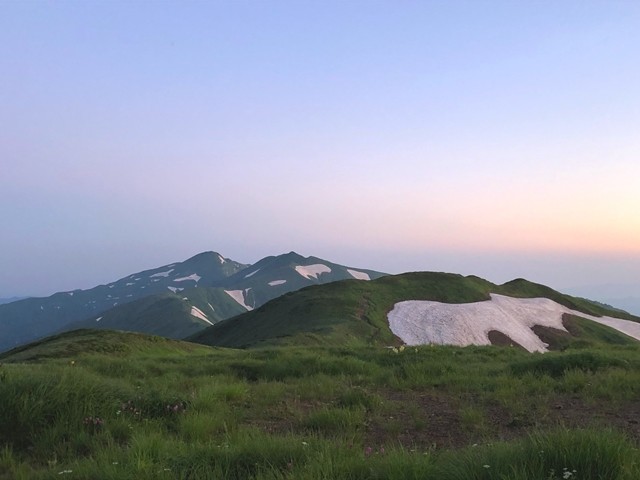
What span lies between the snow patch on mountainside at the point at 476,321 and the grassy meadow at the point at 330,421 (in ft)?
107

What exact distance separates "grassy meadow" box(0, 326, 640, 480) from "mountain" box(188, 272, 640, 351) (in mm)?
24301

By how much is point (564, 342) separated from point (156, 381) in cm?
5032

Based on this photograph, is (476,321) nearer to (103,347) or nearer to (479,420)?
(103,347)

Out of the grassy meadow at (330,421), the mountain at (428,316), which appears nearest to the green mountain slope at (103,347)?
→ the grassy meadow at (330,421)

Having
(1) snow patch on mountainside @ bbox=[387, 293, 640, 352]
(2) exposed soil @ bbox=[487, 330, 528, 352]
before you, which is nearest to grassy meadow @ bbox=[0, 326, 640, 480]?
(1) snow patch on mountainside @ bbox=[387, 293, 640, 352]

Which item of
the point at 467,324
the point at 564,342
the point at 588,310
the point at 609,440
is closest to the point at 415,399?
the point at 609,440

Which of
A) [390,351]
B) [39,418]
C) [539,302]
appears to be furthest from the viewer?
[539,302]

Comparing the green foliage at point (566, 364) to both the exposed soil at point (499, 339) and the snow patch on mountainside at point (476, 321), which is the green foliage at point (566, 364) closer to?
the snow patch on mountainside at point (476, 321)

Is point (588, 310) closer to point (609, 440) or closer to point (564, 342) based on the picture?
point (564, 342)

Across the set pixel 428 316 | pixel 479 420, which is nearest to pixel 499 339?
pixel 428 316

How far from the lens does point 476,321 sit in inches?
2064

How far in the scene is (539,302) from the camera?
212ft

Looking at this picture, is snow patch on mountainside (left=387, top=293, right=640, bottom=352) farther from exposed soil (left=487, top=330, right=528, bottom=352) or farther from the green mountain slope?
the green mountain slope

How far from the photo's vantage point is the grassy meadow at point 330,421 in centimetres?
466
